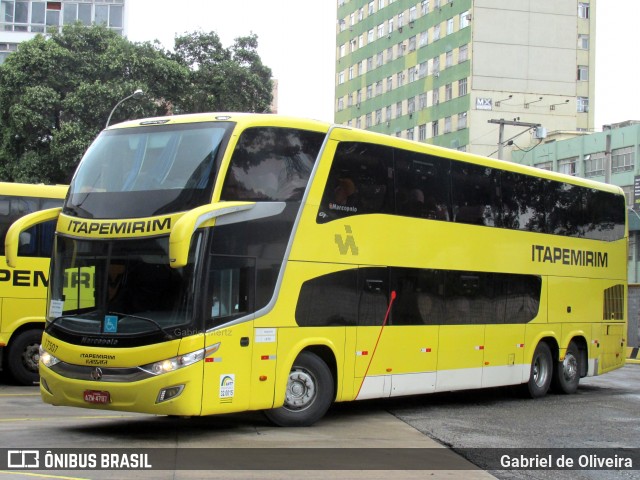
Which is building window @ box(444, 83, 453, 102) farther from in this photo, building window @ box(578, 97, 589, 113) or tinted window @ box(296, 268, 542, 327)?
tinted window @ box(296, 268, 542, 327)

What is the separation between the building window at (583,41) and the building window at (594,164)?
16.4m

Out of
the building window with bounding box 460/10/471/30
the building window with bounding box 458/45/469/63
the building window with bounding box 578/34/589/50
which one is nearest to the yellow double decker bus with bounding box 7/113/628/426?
the building window with bounding box 458/45/469/63

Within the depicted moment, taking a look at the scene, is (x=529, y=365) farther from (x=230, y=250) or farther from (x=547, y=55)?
(x=547, y=55)

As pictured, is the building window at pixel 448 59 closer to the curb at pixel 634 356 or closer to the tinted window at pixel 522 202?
the curb at pixel 634 356

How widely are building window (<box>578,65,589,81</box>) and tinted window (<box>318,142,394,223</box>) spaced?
63.8m

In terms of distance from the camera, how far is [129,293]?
11.0 m

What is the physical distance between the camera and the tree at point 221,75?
132 ft

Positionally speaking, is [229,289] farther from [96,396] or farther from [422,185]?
[422,185]

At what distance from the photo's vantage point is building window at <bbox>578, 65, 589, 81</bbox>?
7375 cm

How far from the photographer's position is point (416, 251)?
571 inches

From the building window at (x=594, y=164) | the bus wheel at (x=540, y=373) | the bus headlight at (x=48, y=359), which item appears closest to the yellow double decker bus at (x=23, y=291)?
the bus headlight at (x=48, y=359)

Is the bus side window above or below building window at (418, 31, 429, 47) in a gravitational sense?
below

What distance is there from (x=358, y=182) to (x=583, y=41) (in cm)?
6584

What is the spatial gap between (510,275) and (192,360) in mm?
7627
